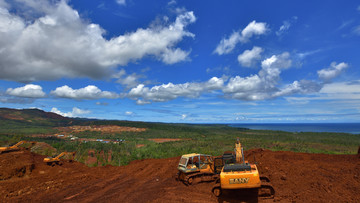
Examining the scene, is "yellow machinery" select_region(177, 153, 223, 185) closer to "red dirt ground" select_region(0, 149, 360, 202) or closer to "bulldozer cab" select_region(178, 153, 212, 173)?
"bulldozer cab" select_region(178, 153, 212, 173)

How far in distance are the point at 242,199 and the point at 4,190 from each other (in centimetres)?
1385

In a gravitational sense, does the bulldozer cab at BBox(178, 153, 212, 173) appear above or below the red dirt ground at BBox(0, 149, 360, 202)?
above

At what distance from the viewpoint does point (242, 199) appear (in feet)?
29.2

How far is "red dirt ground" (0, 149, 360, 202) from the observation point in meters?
9.15

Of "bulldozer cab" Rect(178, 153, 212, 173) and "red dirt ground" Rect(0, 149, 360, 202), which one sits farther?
"bulldozer cab" Rect(178, 153, 212, 173)

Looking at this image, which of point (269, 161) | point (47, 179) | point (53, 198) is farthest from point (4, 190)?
point (269, 161)

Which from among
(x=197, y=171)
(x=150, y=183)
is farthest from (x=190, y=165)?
(x=150, y=183)

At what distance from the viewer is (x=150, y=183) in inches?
519

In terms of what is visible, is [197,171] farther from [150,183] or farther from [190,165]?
[150,183]

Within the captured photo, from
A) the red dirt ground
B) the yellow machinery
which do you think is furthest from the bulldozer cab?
the red dirt ground

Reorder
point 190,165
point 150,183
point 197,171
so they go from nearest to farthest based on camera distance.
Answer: point 197,171 → point 190,165 → point 150,183

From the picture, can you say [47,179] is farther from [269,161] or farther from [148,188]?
[269,161]

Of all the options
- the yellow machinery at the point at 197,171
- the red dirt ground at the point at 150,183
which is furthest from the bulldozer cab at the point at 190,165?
the red dirt ground at the point at 150,183

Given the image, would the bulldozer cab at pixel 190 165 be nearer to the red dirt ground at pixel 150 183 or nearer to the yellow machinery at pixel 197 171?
the yellow machinery at pixel 197 171
